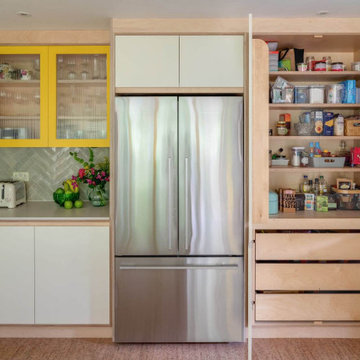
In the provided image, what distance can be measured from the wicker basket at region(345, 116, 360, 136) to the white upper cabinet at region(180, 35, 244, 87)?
37.1 inches

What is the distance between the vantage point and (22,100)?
3633mm

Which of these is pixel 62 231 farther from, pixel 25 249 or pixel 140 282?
pixel 140 282

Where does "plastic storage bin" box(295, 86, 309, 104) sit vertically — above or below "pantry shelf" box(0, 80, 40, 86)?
below

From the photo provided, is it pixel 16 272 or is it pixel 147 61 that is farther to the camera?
pixel 16 272

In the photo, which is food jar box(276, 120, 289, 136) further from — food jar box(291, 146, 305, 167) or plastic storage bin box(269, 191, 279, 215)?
plastic storage bin box(269, 191, 279, 215)

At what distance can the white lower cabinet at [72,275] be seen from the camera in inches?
128

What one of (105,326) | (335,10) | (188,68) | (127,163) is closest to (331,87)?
(335,10)

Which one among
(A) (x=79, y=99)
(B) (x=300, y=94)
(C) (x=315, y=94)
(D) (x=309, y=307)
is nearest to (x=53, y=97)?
(A) (x=79, y=99)

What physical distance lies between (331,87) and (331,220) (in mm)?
1009

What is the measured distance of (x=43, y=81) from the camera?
3566 millimetres

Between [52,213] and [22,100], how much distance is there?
95 centimetres

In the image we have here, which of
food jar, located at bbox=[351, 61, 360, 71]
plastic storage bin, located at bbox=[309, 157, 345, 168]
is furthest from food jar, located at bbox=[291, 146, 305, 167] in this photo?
food jar, located at bbox=[351, 61, 360, 71]

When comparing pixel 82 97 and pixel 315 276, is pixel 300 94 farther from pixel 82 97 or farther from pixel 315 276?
pixel 82 97

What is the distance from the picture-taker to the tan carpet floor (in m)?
3.07
